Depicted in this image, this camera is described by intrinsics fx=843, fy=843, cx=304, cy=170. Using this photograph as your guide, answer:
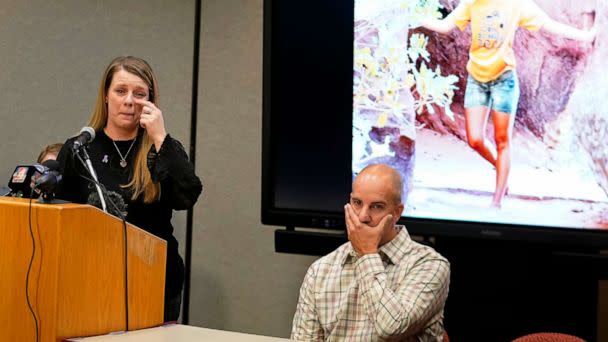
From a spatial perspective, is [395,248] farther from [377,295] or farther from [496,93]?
[496,93]

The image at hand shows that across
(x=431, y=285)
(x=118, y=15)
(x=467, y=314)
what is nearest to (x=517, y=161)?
(x=467, y=314)

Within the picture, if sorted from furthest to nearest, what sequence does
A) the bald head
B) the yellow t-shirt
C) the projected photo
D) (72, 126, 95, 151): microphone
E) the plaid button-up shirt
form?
1. the yellow t-shirt
2. the projected photo
3. the bald head
4. the plaid button-up shirt
5. (72, 126, 95, 151): microphone

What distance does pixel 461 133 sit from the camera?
339 cm

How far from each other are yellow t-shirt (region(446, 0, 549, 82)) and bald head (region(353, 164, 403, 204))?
842 mm

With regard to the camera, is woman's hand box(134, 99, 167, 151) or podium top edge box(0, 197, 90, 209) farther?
woman's hand box(134, 99, 167, 151)

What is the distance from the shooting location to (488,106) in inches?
131

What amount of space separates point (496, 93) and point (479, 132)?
0.17m

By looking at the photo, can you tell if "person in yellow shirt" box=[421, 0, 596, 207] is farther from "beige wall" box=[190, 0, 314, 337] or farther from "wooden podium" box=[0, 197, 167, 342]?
"wooden podium" box=[0, 197, 167, 342]

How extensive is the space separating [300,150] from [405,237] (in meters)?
1.03

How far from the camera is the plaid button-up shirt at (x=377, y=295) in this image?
8.41 feet

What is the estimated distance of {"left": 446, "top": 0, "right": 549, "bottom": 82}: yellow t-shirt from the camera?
10.8 feet

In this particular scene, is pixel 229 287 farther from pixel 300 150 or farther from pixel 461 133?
pixel 461 133

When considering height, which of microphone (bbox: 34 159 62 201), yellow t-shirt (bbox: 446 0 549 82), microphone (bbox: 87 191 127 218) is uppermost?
yellow t-shirt (bbox: 446 0 549 82)

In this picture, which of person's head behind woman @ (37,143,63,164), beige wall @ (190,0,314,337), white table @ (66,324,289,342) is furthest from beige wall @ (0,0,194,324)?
white table @ (66,324,289,342)
